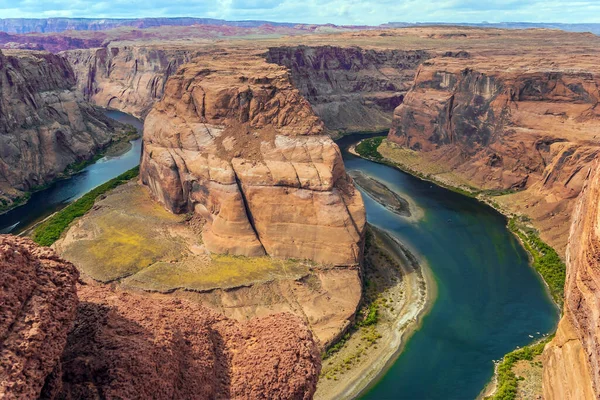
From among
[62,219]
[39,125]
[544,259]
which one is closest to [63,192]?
[39,125]

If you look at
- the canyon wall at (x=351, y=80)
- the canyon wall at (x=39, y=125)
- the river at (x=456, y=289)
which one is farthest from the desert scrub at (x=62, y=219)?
the canyon wall at (x=351, y=80)

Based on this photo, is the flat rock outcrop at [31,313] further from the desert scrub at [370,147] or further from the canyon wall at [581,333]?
the desert scrub at [370,147]

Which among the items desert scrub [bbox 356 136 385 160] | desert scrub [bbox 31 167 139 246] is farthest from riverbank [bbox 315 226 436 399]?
desert scrub [bbox 356 136 385 160]

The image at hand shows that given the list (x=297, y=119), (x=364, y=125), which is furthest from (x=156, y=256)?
(x=364, y=125)

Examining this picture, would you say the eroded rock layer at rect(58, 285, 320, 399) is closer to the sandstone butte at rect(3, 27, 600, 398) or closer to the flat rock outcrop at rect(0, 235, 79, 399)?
the flat rock outcrop at rect(0, 235, 79, 399)

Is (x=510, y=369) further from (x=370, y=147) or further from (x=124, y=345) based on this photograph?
(x=370, y=147)

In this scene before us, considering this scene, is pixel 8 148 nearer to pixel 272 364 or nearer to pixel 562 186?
pixel 272 364
